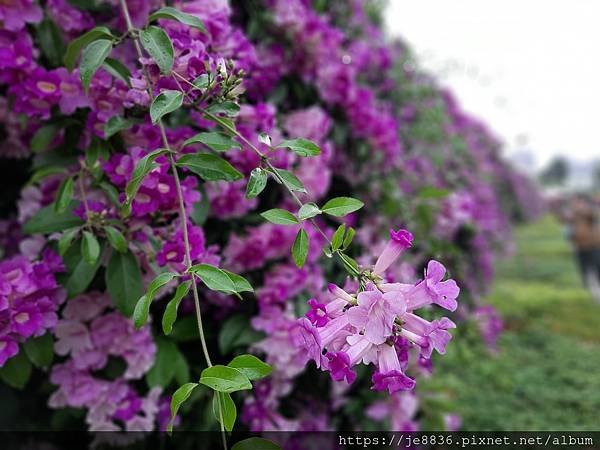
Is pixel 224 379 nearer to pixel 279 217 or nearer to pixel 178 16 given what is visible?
pixel 279 217

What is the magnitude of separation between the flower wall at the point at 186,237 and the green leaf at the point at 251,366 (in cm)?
4

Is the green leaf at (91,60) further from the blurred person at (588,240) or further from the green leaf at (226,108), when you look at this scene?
the blurred person at (588,240)

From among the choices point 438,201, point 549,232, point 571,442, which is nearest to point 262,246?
point 571,442

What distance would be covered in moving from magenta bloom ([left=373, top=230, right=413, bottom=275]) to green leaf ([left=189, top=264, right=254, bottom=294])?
170mm

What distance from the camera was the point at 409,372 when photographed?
1.50 metres

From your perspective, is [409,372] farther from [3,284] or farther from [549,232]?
[549,232]

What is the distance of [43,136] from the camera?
1.03 meters

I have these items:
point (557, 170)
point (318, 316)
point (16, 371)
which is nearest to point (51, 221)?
point (16, 371)

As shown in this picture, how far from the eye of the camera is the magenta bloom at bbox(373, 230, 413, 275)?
65cm

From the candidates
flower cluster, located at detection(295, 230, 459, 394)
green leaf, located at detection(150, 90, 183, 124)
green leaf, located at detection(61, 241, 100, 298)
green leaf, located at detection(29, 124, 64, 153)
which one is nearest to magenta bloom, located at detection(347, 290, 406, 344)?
flower cluster, located at detection(295, 230, 459, 394)

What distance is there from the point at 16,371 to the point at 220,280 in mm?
569

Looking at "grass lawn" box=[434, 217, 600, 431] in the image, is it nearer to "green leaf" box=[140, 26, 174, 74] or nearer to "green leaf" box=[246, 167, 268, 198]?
"green leaf" box=[246, 167, 268, 198]

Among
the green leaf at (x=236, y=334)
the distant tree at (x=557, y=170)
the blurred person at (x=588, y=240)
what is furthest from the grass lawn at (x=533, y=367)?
the distant tree at (x=557, y=170)

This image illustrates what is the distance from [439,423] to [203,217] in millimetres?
1006
